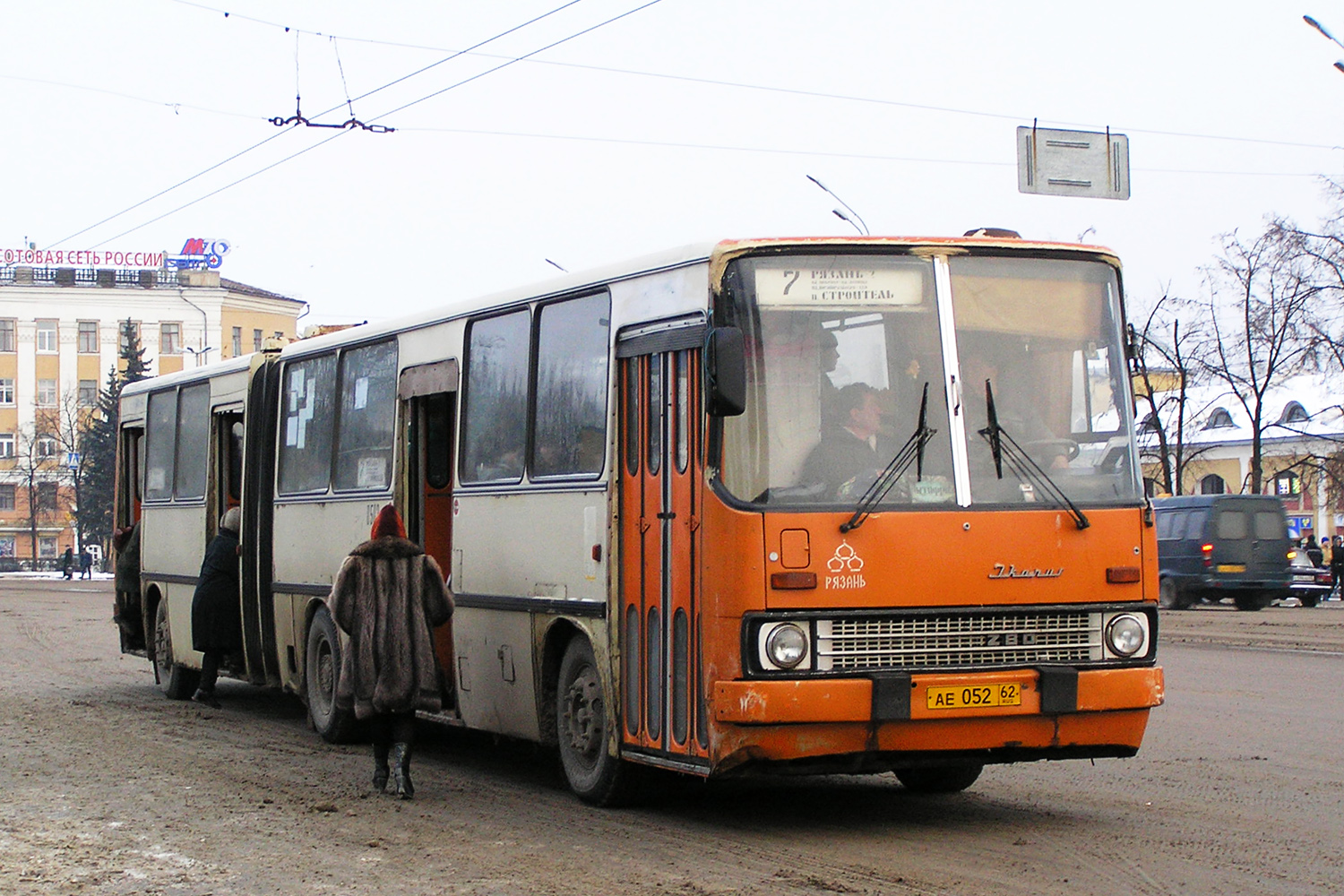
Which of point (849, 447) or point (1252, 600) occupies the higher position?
point (849, 447)

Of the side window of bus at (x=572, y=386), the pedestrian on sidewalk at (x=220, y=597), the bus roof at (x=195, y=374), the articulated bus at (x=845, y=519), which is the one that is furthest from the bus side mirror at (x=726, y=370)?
the pedestrian on sidewalk at (x=220, y=597)

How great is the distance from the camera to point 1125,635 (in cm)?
912

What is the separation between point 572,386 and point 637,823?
2513 mm

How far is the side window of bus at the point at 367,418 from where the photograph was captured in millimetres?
13328

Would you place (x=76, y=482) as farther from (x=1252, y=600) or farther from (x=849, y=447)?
(x=849, y=447)

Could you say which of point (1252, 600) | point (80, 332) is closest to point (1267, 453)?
point (1252, 600)

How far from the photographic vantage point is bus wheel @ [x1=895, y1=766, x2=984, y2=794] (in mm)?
10477

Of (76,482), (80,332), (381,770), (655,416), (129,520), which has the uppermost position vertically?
(80,332)

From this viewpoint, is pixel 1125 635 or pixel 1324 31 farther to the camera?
pixel 1324 31

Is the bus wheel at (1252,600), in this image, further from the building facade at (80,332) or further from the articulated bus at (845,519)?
the building facade at (80,332)

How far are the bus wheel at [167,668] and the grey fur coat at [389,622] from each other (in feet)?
23.6

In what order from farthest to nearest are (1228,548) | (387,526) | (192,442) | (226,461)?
(1228,548) → (192,442) → (226,461) → (387,526)

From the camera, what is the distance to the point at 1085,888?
755 cm

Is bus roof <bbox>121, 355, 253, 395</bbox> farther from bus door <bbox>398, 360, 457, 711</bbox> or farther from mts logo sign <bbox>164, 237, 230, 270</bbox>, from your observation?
mts logo sign <bbox>164, 237, 230, 270</bbox>
